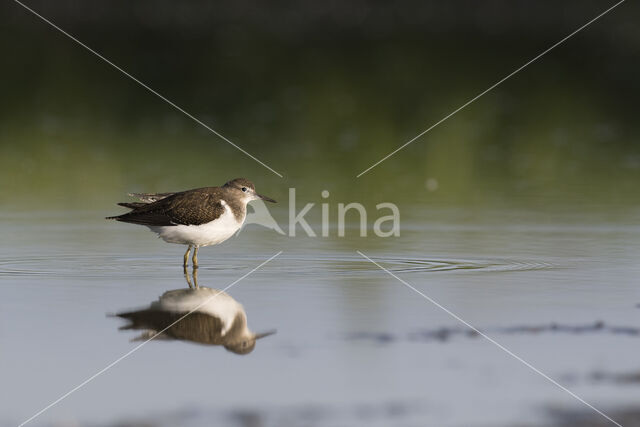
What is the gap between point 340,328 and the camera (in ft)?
29.5

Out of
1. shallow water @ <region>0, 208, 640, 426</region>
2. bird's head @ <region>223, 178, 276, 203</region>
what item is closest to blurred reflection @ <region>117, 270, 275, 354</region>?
shallow water @ <region>0, 208, 640, 426</region>

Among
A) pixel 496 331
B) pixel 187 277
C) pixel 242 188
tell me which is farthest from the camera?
pixel 242 188

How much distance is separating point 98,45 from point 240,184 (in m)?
26.2

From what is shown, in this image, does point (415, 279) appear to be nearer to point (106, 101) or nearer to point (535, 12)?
point (106, 101)

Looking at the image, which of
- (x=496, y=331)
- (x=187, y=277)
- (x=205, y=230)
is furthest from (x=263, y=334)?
(x=205, y=230)

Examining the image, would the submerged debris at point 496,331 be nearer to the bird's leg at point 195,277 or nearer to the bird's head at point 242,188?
the bird's leg at point 195,277

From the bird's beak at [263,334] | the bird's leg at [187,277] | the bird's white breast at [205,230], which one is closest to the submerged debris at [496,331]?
the bird's beak at [263,334]

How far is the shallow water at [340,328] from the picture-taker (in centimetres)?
704

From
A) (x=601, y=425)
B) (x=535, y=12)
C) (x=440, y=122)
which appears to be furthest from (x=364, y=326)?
(x=535, y=12)

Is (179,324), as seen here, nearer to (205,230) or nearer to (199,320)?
(199,320)

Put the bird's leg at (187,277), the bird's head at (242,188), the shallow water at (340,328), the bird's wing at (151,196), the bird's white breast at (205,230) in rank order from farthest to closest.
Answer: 1. the bird's wing at (151,196)
2. the bird's head at (242,188)
3. the bird's white breast at (205,230)
4. the bird's leg at (187,277)
5. the shallow water at (340,328)

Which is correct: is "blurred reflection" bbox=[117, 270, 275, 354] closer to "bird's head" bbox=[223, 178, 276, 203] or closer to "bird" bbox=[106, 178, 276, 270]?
"bird" bbox=[106, 178, 276, 270]

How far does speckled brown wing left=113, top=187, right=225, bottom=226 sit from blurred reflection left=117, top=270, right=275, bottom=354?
1.27 m

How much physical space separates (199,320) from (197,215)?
8.40ft
